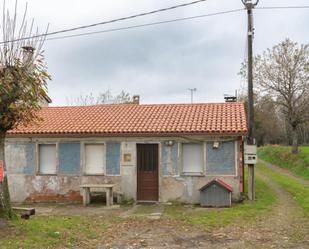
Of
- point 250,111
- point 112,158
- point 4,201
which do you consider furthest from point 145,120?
point 4,201

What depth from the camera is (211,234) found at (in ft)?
35.2


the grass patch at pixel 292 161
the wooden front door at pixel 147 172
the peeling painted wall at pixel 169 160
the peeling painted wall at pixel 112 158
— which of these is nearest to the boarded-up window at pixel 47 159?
the peeling painted wall at pixel 112 158

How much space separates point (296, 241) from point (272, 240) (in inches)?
19.8

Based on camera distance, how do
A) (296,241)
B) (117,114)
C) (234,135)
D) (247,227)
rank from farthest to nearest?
(117,114)
(234,135)
(247,227)
(296,241)

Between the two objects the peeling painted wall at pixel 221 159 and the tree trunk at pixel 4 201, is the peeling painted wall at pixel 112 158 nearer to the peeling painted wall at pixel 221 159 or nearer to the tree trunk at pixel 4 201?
the peeling painted wall at pixel 221 159

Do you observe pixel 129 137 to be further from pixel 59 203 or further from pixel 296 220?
pixel 296 220


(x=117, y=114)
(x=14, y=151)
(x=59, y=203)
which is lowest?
(x=59, y=203)

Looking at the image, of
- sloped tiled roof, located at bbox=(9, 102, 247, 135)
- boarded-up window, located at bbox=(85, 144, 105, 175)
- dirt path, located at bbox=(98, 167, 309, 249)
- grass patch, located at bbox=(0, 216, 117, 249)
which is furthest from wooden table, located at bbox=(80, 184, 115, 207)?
grass patch, located at bbox=(0, 216, 117, 249)

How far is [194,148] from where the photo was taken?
1697 centimetres

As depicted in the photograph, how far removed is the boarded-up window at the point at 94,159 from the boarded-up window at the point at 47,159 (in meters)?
1.35

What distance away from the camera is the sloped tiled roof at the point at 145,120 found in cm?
1688

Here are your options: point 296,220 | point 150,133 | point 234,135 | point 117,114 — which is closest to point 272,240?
point 296,220

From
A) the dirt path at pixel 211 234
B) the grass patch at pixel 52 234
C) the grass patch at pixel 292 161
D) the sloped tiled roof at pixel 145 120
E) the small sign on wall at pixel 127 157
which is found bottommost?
the dirt path at pixel 211 234

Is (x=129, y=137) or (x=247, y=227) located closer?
(x=247, y=227)
